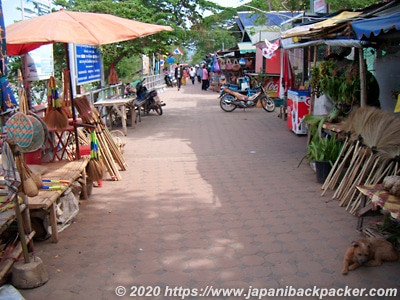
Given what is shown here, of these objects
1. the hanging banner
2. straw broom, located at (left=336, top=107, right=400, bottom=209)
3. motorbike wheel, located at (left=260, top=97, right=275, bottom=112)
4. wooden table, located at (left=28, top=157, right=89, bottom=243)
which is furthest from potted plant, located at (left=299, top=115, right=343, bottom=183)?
motorbike wheel, located at (left=260, top=97, right=275, bottom=112)

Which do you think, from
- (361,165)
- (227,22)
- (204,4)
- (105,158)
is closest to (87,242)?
(105,158)

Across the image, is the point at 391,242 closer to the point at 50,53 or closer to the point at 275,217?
the point at 275,217

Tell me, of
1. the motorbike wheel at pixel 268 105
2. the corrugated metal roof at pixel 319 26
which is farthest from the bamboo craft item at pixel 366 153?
the motorbike wheel at pixel 268 105

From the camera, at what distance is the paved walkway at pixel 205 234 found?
341 cm

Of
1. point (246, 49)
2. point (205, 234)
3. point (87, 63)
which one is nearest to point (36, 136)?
point (205, 234)

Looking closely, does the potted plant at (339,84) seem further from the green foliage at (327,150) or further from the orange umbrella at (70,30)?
the orange umbrella at (70,30)

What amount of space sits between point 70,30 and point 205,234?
2.72 m

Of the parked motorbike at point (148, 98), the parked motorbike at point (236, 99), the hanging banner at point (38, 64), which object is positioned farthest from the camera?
the parked motorbike at point (236, 99)

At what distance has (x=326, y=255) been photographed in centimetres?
378

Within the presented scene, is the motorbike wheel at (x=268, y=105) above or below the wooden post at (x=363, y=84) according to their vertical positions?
below

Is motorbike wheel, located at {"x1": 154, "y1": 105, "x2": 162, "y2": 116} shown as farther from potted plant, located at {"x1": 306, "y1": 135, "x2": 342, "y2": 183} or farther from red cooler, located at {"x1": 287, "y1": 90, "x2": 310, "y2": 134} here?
potted plant, located at {"x1": 306, "y1": 135, "x2": 342, "y2": 183}

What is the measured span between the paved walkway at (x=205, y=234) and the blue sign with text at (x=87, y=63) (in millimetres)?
2645

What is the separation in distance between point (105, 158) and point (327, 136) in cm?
346

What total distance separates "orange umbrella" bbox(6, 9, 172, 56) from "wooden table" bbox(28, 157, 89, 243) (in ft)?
4.94
